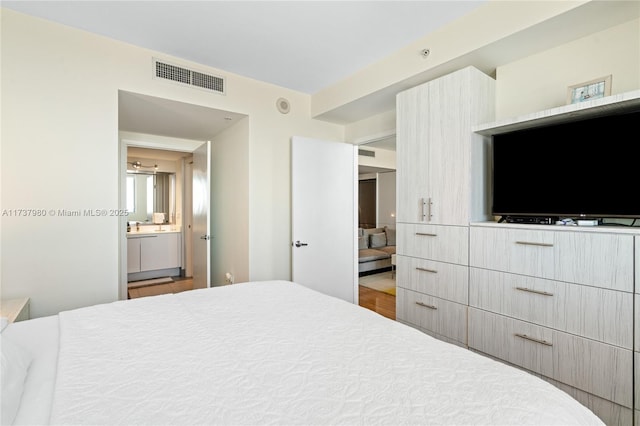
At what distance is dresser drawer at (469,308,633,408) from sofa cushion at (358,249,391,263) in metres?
3.43

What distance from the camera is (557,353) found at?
5.67ft

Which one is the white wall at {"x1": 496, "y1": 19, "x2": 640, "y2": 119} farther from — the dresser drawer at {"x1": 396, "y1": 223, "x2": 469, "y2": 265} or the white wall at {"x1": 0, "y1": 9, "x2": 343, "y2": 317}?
the white wall at {"x1": 0, "y1": 9, "x2": 343, "y2": 317}

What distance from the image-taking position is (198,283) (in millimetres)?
4113

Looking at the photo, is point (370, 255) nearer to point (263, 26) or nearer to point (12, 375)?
point (263, 26)

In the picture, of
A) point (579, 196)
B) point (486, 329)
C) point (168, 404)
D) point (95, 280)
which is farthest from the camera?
point (95, 280)

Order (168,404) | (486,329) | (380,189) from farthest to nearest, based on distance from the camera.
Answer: (380,189) → (486,329) → (168,404)

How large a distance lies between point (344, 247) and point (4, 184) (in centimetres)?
304

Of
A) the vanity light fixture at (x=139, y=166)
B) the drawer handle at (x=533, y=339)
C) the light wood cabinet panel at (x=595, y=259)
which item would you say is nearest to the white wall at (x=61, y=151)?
the drawer handle at (x=533, y=339)

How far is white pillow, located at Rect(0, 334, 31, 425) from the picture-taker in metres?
0.84

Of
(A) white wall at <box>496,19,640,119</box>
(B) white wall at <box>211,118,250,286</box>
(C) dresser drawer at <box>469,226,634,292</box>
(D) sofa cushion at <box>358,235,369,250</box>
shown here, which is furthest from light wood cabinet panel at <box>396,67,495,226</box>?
(D) sofa cushion at <box>358,235,369,250</box>

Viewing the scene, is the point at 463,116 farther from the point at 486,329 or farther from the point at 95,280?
the point at 95,280

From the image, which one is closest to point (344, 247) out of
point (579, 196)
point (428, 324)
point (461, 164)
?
point (428, 324)

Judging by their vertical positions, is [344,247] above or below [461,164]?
below

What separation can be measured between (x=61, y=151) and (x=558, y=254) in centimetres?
340
